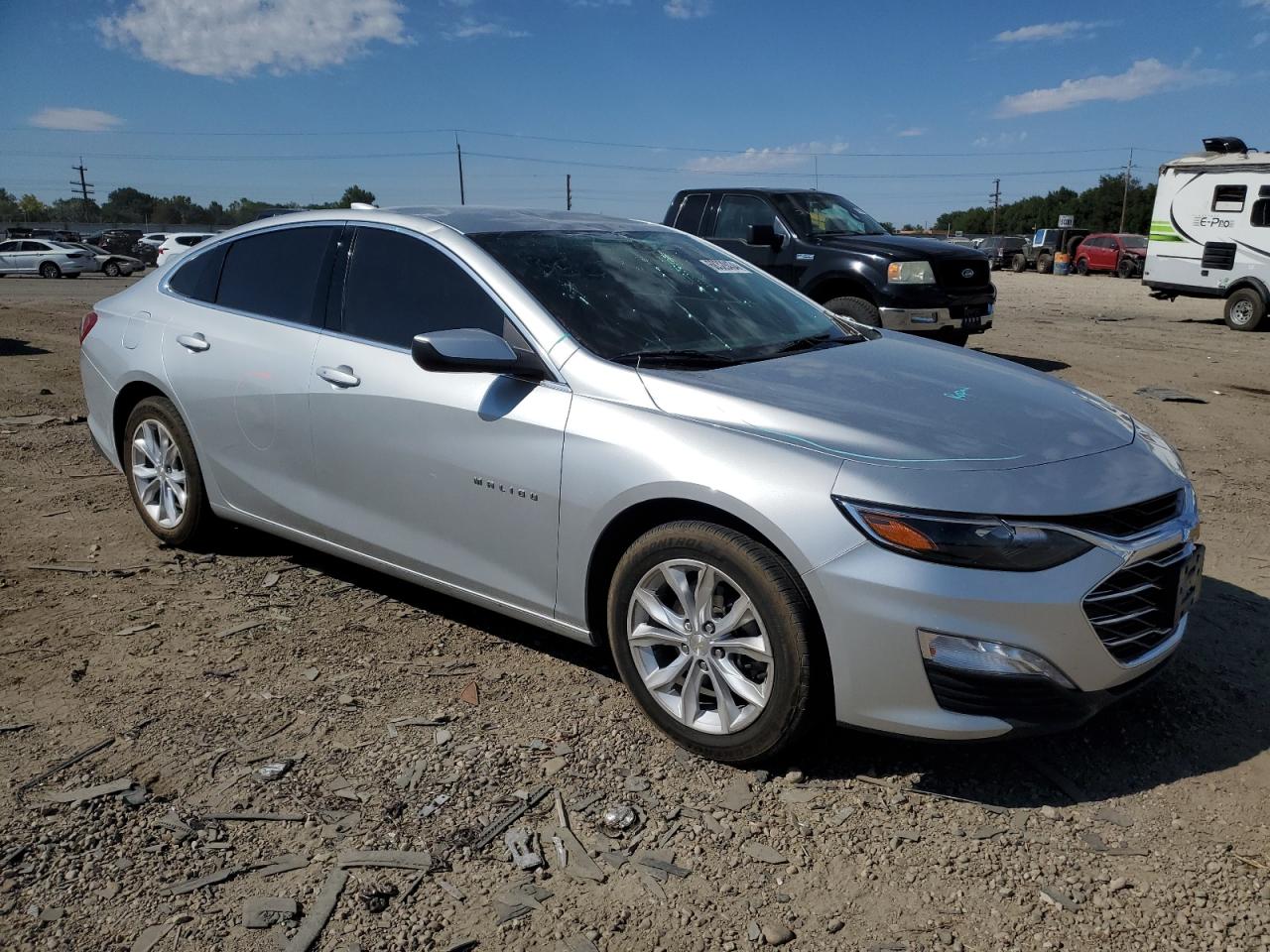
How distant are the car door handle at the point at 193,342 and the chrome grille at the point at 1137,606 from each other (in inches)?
147

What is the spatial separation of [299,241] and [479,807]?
2663 millimetres

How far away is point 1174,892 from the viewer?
2541 millimetres

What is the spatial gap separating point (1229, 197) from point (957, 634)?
1813 cm

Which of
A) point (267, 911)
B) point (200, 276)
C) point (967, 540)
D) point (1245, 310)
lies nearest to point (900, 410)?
point (967, 540)

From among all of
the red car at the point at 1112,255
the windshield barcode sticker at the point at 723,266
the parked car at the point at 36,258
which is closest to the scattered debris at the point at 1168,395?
the windshield barcode sticker at the point at 723,266

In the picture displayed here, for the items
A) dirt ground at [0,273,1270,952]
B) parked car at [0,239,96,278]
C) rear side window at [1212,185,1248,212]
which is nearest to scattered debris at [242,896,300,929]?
dirt ground at [0,273,1270,952]

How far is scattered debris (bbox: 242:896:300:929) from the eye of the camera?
243 cm

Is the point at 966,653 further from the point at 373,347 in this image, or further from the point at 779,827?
the point at 373,347

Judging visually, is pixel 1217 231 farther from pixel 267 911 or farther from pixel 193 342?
pixel 267 911

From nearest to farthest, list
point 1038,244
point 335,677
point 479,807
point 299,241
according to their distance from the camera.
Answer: point 479,807, point 335,677, point 299,241, point 1038,244

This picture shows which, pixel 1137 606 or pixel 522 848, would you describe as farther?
pixel 1137 606

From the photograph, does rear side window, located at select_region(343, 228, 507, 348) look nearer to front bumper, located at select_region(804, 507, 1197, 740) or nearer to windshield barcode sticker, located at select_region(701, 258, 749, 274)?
windshield barcode sticker, located at select_region(701, 258, 749, 274)

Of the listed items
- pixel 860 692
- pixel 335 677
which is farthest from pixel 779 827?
pixel 335 677

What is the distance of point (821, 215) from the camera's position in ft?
37.2
